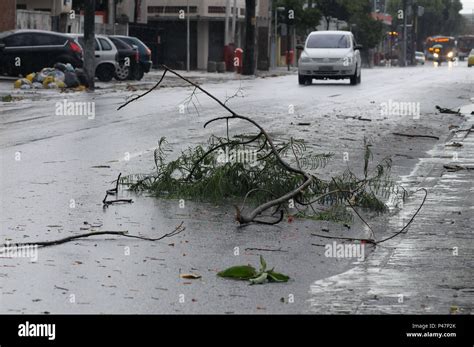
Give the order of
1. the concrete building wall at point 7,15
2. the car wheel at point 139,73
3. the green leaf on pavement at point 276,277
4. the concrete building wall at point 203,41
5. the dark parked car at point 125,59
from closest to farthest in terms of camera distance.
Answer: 1. the green leaf on pavement at point 276,277
2. the dark parked car at point 125,59
3. the car wheel at point 139,73
4. the concrete building wall at point 7,15
5. the concrete building wall at point 203,41

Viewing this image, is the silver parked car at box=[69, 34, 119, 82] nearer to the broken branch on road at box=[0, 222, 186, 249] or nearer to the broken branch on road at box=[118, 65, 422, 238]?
the broken branch on road at box=[118, 65, 422, 238]

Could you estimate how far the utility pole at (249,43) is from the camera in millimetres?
59487

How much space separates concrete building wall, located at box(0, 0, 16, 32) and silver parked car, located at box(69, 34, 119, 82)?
9728mm

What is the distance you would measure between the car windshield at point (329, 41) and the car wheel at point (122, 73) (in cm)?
621

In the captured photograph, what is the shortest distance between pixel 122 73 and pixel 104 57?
5.14ft

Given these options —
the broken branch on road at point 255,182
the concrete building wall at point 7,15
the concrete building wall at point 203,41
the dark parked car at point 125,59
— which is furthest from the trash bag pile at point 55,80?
the concrete building wall at point 203,41

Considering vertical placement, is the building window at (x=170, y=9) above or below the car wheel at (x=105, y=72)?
above

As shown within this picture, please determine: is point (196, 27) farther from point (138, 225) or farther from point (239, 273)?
Answer: point (239, 273)

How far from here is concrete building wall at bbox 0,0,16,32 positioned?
169ft

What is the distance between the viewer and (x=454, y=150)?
65.0 feet

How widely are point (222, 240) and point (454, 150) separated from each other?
396 inches

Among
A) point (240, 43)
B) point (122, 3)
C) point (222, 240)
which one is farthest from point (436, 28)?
point (222, 240)

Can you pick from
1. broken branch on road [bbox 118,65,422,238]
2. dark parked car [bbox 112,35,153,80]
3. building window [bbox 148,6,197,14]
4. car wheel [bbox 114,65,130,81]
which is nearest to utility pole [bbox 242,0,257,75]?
dark parked car [bbox 112,35,153,80]

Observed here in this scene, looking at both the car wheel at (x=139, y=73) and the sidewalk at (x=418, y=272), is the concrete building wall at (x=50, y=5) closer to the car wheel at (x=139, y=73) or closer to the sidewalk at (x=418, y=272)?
the car wheel at (x=139, y=73)
